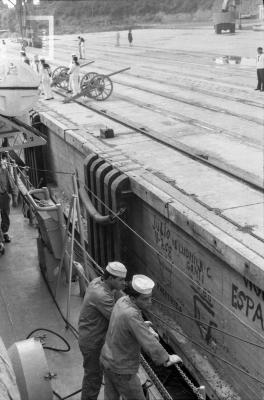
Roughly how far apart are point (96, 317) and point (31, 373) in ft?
2.68

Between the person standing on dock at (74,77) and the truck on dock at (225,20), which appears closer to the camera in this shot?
the person standing on dock at (74,77)

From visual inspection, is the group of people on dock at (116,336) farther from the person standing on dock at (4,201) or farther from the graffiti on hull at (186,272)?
the person standing on dock at (4,201)

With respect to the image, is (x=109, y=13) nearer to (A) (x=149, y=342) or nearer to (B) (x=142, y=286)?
(B) (x=142, y=286)

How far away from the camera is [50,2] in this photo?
89.4 metres

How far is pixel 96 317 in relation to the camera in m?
5.37

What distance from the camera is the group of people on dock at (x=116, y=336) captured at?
15.4ft

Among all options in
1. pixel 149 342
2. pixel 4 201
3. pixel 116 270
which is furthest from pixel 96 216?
pixel 149 342

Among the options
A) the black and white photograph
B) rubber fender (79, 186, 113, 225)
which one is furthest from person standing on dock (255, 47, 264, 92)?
rubber fender (79, 186, 113, 225)

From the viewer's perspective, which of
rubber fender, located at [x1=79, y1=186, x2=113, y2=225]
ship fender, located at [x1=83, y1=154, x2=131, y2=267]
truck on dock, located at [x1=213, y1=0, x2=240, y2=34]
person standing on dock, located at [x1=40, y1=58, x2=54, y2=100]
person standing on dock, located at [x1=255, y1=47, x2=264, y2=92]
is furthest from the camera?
truck on dock, located at [x1=213, y1=0, x2=240, y2=34]

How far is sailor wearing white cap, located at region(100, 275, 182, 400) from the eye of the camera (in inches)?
183

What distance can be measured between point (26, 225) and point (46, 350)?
15.5 feet

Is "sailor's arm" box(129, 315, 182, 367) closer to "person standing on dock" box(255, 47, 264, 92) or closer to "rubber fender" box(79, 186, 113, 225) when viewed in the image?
"rubber fender" box(79, 186, 113, 225)

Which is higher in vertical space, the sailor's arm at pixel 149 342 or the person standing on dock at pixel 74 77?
the person standing on dock at pixel 74 77

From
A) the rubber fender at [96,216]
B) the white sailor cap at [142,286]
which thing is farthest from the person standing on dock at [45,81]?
the white sailor cap at [142,286]
